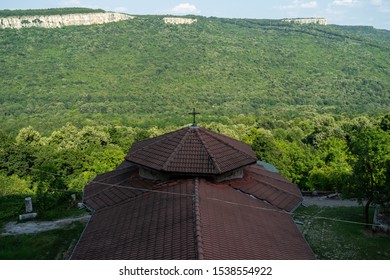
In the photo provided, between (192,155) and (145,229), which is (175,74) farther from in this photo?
(145,229)

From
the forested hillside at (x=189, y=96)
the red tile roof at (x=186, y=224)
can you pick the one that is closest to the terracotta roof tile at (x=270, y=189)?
the red tile roof at (x=186, y=224)

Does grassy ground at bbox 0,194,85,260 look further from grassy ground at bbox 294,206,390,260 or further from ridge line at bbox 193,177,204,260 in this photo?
grassy ground at bbox 294,206,390,260

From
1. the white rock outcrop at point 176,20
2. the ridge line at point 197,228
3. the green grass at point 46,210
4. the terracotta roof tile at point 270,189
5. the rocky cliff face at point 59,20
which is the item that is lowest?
the green grass at point 46,210

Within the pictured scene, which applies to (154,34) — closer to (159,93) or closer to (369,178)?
(159,93)

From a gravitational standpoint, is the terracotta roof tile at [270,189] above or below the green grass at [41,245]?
above

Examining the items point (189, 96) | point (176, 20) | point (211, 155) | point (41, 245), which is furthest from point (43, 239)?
point (176, 20)

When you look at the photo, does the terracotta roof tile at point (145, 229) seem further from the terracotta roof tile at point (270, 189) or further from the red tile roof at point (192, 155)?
the terracotta roof tile at point (270, 189)
